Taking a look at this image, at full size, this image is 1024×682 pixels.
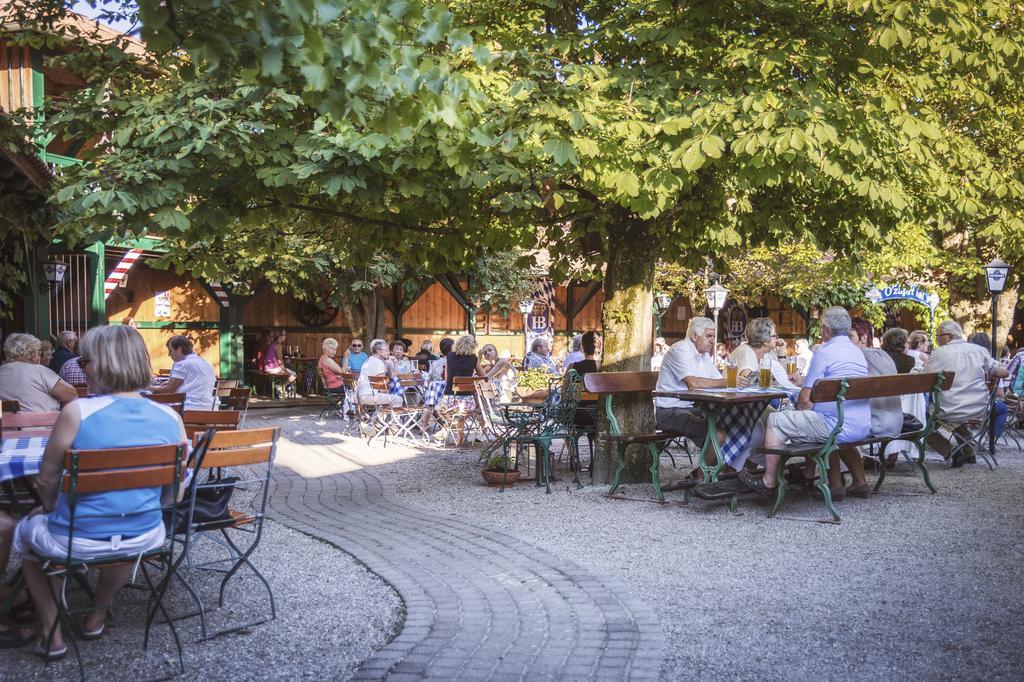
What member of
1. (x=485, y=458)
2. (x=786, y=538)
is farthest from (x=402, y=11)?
(x=485, y=458)

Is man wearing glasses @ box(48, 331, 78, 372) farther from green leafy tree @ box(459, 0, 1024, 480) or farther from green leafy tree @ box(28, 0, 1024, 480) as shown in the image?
green leafy tree @ box(459, 0, 1024, 480)

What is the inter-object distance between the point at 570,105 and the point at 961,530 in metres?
3.91

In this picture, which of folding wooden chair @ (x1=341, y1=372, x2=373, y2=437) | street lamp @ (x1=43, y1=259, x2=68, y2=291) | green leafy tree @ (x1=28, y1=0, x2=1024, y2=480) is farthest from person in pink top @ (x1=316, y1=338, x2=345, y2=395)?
green leafy tree @ (x1=28, y1=0, x2=1024, y2=480)

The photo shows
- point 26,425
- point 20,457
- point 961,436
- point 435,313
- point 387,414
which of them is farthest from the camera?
point 435,313

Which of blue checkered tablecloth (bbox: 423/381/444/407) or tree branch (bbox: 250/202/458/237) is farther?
blue checkered tablecloth (bbox: 423/381/444/407)

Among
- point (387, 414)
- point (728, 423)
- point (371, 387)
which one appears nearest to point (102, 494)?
point (728, 423)

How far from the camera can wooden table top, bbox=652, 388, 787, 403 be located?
694cm

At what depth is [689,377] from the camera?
7910 millimetres

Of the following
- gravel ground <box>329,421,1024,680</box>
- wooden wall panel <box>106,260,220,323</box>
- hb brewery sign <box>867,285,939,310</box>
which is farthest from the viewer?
hb brewery sign <box>867,285,939,310</box>

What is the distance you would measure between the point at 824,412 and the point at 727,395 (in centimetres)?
88

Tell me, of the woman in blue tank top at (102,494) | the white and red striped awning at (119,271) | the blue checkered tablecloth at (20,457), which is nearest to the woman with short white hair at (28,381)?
the blue checkered tablecloth at (20,457)

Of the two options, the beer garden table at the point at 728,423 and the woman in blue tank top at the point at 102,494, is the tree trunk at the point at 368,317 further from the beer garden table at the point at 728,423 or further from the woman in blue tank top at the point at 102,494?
the woman in blue tank top at the point at 102,494

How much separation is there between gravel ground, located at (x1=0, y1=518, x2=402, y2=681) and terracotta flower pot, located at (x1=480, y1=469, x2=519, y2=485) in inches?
132

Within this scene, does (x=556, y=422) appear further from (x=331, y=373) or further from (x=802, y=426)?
(x=331, y=373)
